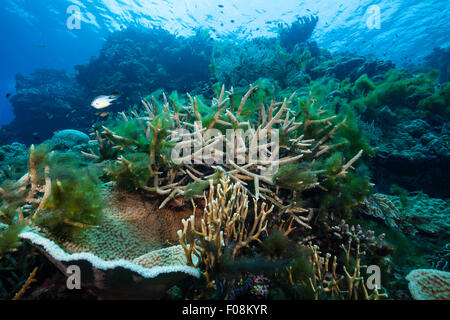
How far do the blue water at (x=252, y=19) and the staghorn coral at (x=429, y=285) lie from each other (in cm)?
1703

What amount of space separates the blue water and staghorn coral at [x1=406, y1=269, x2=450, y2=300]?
1703 cm

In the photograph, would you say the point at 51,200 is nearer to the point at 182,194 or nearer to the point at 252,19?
the point at 182,194

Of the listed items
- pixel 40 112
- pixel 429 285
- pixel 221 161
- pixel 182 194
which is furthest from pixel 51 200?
pixel 40 112

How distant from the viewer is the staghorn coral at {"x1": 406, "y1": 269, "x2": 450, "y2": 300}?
1744 millimetres

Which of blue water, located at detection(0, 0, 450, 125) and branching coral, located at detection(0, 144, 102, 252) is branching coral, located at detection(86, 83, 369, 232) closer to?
branching coral, located at detection(0, 144, 102, 252)

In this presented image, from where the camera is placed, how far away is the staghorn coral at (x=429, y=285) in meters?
1.74

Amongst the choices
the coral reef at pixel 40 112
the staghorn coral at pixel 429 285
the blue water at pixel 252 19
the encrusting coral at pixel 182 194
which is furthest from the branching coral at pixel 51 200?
the blue water at pixel 252 19

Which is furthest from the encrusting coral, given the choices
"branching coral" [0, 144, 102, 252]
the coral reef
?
the coral reef

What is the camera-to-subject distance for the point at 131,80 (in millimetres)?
11992

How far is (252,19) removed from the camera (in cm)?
2255

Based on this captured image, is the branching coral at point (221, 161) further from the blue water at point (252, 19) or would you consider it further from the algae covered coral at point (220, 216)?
the blue water at point (252, 19)

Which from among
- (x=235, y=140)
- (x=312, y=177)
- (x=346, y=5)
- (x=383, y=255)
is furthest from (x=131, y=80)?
(x=346, y=5)

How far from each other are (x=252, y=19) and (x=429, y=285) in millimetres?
27628
